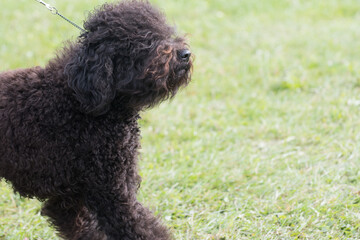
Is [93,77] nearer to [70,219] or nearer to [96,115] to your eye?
[96,115]

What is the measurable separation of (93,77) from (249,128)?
2912 mm

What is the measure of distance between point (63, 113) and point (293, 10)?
773 cm

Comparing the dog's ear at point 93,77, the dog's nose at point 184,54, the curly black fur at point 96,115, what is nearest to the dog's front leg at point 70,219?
the curly black fur at point 96,115

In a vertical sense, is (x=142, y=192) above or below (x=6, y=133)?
below

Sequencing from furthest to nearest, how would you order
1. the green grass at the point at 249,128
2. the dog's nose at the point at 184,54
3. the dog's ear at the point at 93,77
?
the green grass at the point at 249,128 → the dog's nose at the point at 184,54 → the dog's ear at the point at 93,77

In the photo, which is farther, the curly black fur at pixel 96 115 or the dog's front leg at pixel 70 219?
the dog's front leg at pixel 70 219

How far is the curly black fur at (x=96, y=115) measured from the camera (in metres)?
3.15

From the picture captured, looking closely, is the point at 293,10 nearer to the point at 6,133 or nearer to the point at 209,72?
the point at 209,72

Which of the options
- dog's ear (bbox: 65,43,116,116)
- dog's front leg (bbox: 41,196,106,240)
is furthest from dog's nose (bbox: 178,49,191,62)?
dog's front leg (bbox: 41,196,106,240)

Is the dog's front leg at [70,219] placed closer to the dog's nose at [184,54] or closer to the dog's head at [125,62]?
the dog's head at [125,62]

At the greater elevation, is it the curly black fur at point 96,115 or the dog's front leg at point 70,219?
the curly black fur at point 96,115

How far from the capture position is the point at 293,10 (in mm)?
9914

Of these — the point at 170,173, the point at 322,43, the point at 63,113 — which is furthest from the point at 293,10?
the point at 63,113

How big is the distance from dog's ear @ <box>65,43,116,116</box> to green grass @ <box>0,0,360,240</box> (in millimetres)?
1402
